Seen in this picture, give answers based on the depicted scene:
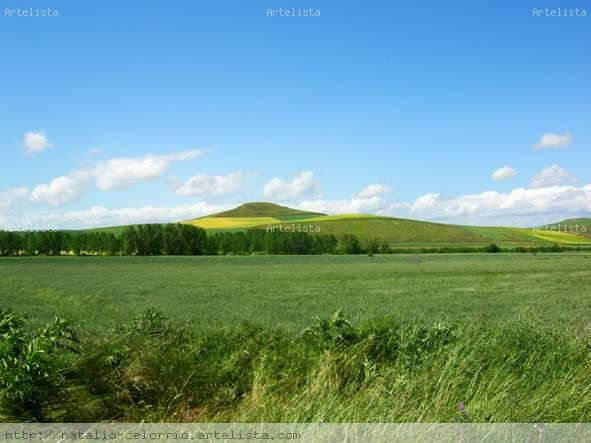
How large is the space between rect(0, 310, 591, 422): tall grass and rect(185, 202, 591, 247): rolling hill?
11602 centimetres

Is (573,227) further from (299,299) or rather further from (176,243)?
(299,299)

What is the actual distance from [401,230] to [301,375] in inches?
5071

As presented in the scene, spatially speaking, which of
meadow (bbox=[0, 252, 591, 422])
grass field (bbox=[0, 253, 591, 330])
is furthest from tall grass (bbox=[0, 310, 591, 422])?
grass field (bbox=[0, 253, 591, 330])

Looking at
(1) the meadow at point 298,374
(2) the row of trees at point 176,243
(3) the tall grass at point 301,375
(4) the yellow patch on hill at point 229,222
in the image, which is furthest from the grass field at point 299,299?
(4) the yellow patch on hill at point 229,222

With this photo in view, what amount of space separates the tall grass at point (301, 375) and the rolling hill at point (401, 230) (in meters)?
116

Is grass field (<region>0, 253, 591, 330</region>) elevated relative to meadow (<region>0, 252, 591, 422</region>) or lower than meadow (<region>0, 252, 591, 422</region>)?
lower

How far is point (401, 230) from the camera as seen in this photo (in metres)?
133

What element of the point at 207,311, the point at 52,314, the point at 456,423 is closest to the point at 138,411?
the point at 456,423

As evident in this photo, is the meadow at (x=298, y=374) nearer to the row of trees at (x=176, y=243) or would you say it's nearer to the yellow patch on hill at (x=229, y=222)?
the row of trees at (x=176, y=243)

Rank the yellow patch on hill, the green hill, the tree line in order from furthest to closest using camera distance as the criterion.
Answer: the yellow patch on hill → the green hill → the tree line

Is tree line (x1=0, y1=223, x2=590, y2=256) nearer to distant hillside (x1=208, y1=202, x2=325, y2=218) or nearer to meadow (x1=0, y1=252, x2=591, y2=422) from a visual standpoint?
distant hillside (x1=208, y1=202, x2=325, y2=218)

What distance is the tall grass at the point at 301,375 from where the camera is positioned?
16.2ft

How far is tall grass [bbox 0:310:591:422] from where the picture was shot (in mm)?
4945

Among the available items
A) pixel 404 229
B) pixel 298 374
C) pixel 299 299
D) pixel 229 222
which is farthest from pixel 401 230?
pixel 298 374
